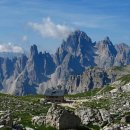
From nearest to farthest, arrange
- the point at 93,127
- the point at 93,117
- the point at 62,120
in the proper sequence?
the point at 62,120 → the point at 93,127 → the point at 93,117

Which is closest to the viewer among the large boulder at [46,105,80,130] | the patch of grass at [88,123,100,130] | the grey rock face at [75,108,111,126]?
→ the large boulder at [46,105,80,130]

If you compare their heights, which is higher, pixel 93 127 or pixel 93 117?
pixel 93 117

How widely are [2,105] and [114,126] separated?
79.5 meters

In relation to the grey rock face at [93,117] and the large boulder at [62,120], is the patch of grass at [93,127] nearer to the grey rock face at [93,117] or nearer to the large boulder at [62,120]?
the grey rock face at [93,117]

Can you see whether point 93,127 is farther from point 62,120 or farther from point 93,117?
point 62,120

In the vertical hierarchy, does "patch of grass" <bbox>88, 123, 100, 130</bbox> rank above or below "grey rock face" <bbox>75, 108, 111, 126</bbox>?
below

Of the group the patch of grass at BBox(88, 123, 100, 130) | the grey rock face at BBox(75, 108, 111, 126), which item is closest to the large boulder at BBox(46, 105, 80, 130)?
the patch of grass at BBox(88, 123, 100, 130)

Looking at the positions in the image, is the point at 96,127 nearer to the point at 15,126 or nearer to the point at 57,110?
the point at 57,110

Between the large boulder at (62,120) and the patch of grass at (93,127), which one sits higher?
the large boulder at (62,120)

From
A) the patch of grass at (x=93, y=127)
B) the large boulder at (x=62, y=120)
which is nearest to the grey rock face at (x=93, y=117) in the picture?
the patch of grass at (x=93, y=127)

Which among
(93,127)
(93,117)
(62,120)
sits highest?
(93,117)

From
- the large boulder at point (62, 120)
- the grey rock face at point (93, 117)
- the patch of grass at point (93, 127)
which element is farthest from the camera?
the grey rock face at point (93, 117)

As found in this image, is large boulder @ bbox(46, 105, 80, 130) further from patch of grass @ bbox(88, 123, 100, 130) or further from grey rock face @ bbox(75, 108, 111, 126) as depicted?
grey rock face @ bbox(75, 108, 111, 126)

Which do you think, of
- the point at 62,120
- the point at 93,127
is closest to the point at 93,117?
the point at 93,127
